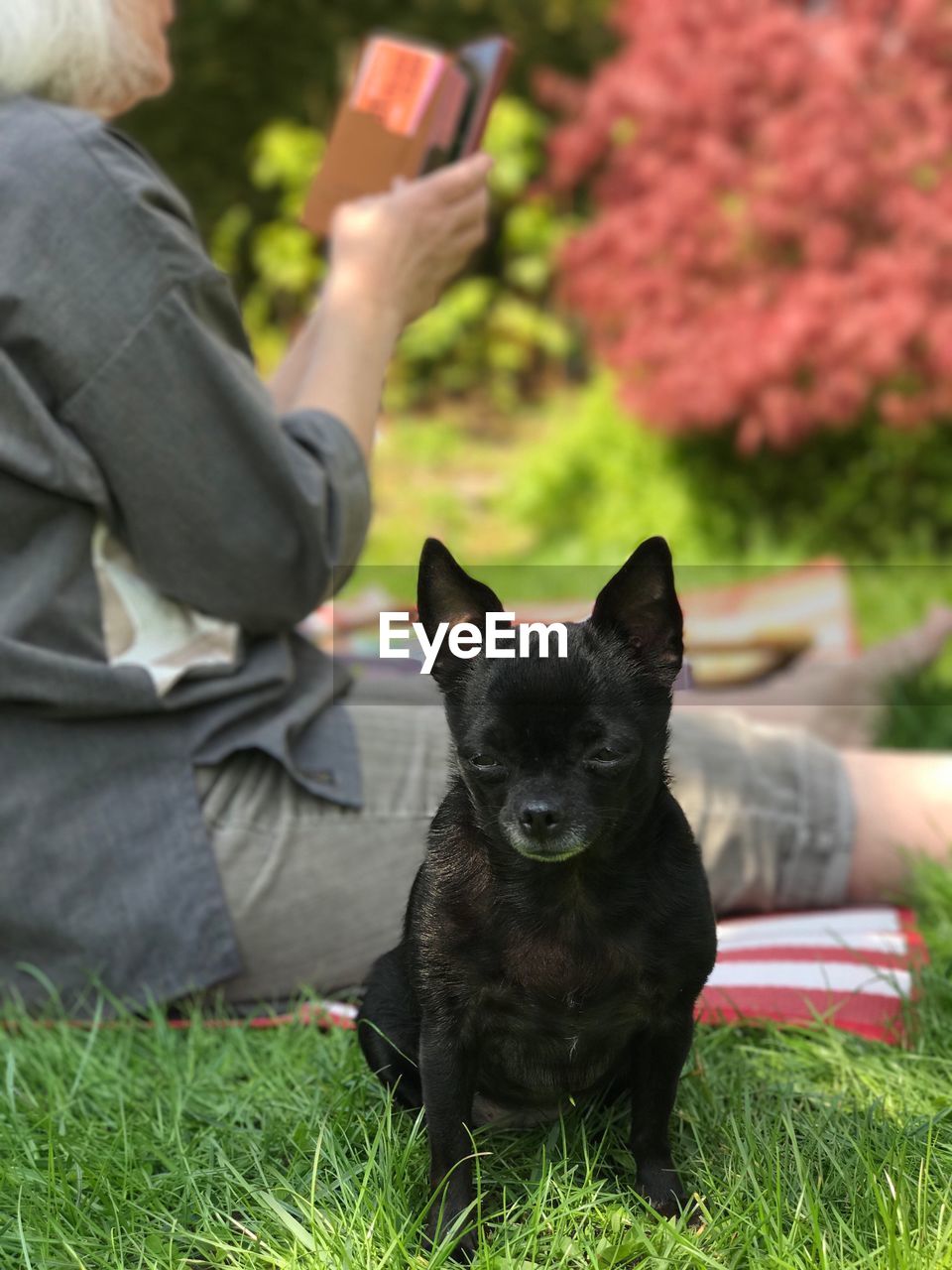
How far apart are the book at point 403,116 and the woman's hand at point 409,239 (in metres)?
0.06

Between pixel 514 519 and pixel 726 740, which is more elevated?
pixel 726 740

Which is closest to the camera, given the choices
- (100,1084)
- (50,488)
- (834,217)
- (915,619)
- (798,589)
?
(100,1084)

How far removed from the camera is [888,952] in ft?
6.77

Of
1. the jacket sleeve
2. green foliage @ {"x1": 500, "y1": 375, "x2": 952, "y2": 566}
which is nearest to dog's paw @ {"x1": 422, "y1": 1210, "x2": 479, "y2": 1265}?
the jacket sleeve

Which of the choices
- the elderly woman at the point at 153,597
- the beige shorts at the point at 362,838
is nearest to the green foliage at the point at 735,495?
the beige shorts at the point at 362,838

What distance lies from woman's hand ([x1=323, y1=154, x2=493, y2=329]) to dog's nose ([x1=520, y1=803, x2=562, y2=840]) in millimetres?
1408

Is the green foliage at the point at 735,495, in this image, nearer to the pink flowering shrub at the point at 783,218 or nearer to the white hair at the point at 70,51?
the pink flowering shrub at the point at 783,218

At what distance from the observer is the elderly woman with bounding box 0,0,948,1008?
5.99 feet

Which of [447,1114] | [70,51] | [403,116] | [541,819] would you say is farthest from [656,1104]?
[403,116]

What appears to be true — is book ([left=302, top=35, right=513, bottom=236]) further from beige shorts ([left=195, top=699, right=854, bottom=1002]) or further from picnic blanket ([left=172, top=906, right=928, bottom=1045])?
picnic blanket ([left=172, top=906, right=928, bottom=1045])

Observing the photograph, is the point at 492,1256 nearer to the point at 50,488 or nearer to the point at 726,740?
the point at 50,488

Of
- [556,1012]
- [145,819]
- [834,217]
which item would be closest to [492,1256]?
[556,1012]

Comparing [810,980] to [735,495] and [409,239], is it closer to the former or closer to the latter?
[409,239]

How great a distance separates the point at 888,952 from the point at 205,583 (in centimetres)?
113
